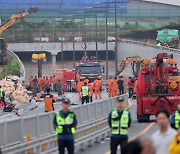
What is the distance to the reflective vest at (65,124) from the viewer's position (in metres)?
16.6

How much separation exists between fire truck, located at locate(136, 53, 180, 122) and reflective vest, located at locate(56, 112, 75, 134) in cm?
1470

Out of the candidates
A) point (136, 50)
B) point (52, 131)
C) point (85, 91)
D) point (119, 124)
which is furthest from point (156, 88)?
point (136, 50)

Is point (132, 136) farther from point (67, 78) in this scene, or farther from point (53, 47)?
point (53, 47)

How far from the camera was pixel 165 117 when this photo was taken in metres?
10.8

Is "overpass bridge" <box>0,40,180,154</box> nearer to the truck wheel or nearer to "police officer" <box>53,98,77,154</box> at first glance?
the truck wheel

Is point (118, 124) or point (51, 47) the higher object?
point (118, 124)

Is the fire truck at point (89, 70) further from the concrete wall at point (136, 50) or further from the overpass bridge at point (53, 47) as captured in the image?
the overpass bridge at point (53, 47)

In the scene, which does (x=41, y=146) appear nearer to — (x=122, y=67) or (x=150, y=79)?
(x=150, y=79)

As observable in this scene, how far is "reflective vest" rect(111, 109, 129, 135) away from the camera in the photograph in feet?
54.6

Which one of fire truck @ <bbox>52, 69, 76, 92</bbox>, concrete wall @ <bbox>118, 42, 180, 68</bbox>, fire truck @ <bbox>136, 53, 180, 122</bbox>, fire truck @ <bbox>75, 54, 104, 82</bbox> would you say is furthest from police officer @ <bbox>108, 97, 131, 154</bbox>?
concrete wall @ <bbox>118, 42, 180, 68</bbox>

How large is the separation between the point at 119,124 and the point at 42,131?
3182mm

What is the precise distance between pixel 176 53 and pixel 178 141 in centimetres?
6423

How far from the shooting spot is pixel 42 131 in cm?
1928

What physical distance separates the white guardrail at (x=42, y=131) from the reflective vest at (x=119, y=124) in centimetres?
208
